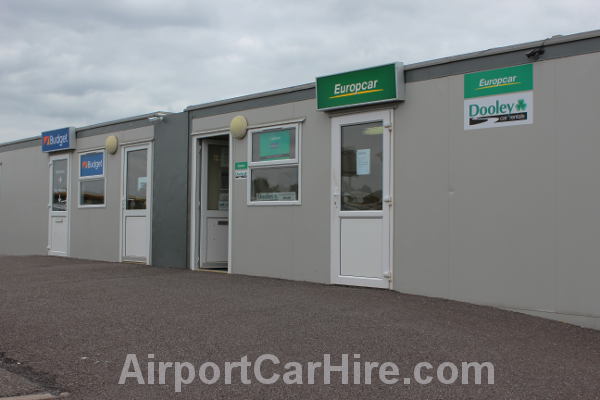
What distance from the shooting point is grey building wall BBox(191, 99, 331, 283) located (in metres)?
8.83

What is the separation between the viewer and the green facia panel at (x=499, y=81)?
22.5 feet

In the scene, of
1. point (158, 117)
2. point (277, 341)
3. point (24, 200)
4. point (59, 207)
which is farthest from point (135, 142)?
point (277, 341)

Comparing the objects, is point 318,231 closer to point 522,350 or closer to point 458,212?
point 458,212

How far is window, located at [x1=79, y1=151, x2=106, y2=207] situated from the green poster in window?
4696 mm

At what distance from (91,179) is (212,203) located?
141 inches

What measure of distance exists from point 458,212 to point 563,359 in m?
2.63

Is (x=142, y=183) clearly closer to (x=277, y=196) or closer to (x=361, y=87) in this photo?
(x=277, y=196)

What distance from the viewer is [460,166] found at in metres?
7.36

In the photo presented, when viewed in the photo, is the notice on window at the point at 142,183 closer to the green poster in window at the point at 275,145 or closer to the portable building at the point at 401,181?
the portable building at the point at 401,181

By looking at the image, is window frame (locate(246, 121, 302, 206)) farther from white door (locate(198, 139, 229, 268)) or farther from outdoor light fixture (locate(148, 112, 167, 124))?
outdoor light fixture (locate(148, 112, 167, 124))

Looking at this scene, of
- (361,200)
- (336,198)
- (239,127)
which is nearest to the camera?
(361,200)

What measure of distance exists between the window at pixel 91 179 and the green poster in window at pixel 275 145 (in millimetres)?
4696

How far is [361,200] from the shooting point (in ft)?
27.5

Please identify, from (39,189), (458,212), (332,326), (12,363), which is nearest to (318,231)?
(458,212)
